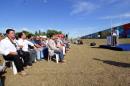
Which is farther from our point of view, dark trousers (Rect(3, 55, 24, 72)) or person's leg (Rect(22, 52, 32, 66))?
person's leg (Rect(22, 52, 32, 66))

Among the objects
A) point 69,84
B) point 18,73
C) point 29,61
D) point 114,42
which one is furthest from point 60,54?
point 114,42

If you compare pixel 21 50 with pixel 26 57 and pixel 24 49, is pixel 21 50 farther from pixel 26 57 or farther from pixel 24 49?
pixel 24 49

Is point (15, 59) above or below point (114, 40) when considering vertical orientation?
below

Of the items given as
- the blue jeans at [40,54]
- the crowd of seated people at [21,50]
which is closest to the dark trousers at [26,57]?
the crowd of seated people at [21,50]

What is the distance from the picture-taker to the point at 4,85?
6184mm

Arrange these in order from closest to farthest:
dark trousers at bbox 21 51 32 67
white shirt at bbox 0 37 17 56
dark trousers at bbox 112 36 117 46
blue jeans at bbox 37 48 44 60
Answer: white shirt at bbox 0 37 17 56 < dark trousers at bbox 21 51 32 67 < blue jeans at bbox 37 48 44 60 < dark trousers at bbox 112 36 117 46

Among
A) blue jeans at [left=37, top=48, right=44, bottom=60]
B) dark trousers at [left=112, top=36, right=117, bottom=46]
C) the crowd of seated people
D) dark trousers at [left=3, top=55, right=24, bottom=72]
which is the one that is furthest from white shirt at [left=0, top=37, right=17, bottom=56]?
dark trousers at [left=112, top=36, right=117, bottom=46]

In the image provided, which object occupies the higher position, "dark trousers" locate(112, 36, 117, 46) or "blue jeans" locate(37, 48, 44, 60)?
"dark trousers" locate(112, 36, 117, 46)

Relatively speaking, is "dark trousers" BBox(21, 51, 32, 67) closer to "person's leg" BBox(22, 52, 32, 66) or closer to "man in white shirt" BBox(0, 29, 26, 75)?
"person's leg" BBox(22, 52, 32, 66)

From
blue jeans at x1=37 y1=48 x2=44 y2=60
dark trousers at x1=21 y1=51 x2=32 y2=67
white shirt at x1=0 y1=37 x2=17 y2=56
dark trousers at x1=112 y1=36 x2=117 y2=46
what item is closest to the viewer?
white shirt at x1=0 y1=37 x2=17 y2=56

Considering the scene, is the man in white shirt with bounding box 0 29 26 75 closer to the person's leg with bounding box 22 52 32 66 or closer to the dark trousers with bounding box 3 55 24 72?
the dark trousers with bounding box 3 55 24 72

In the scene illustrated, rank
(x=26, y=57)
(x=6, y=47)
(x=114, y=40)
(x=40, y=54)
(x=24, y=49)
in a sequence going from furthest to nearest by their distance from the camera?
(x=114, y=40) → (x=40, y=54) → (x=24, y=49) → (x=26, y=57) → (x=6, y=47)

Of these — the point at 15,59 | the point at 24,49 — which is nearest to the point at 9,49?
the point at 15,59

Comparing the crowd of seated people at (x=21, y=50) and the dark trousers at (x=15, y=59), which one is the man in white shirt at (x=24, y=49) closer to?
the crowd of seated people at (x=21, y=50)
